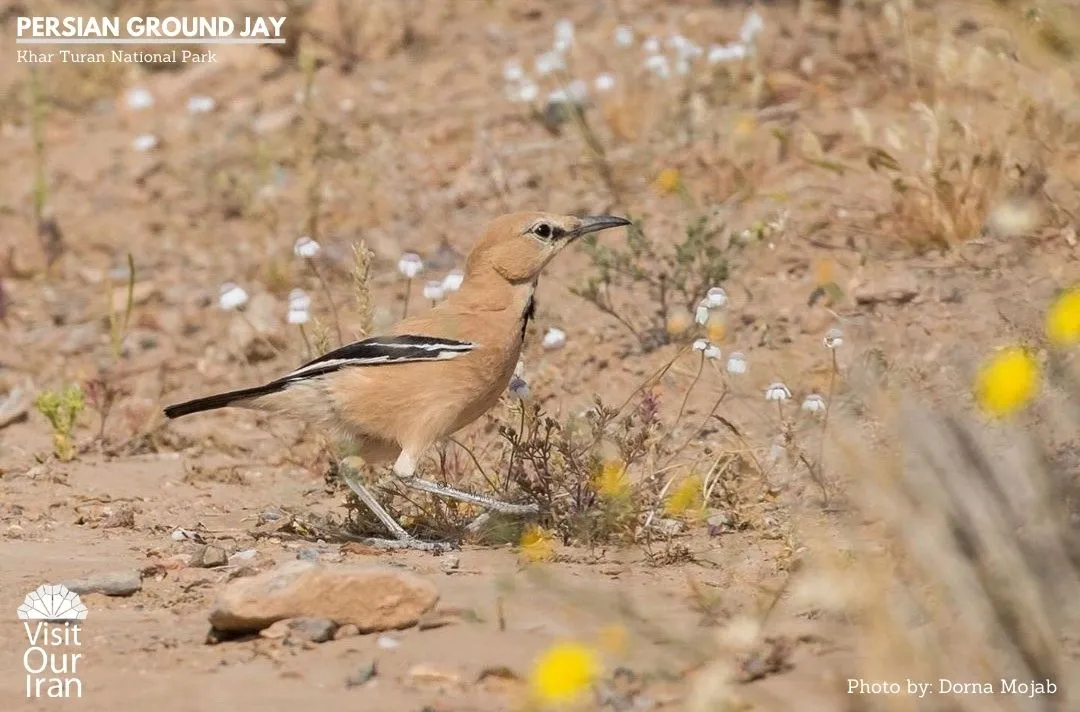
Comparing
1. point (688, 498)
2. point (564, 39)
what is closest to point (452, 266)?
point (564, 39)

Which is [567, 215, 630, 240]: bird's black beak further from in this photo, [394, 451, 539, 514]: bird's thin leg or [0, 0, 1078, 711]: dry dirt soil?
[394, 451, 539, 514]: bird's thin leg

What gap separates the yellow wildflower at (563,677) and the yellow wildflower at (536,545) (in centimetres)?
202

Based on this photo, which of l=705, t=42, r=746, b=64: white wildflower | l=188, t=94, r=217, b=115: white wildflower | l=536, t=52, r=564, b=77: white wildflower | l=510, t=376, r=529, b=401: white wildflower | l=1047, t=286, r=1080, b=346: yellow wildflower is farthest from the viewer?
l=188, t=94, r=217, b=115: white wildflower

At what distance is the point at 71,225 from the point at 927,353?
601 cm

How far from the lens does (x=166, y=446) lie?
749cm

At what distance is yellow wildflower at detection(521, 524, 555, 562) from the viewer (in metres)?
5.20

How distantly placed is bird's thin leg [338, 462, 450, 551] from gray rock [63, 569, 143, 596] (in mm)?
971

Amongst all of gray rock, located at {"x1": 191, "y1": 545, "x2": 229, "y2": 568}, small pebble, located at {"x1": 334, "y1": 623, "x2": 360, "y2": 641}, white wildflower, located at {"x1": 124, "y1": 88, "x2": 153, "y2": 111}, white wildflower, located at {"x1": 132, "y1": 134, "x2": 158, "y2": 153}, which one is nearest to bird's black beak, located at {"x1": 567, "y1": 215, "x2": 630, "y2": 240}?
gray rock, located at {"x1": 191, "y1": 545, "x2": 229, "y2": 568}

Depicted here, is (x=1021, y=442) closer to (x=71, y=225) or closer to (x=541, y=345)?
(x=541, y=345)

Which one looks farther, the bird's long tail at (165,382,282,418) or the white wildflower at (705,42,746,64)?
the white wildflower at (705,42,746,64)

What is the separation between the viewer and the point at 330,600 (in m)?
4.39

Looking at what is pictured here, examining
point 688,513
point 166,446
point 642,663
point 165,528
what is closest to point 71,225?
point 166,446

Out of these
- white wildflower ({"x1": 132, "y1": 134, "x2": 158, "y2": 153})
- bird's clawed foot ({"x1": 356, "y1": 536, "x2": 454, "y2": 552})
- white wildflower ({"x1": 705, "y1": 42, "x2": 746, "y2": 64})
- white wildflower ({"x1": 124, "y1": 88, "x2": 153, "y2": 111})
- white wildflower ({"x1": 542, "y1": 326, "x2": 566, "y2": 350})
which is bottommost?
bird's clawed foot ({"x1": 356, "y1": 536, "x2": 454, "y2": 552})

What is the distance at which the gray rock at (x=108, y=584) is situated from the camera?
502 centimetres
